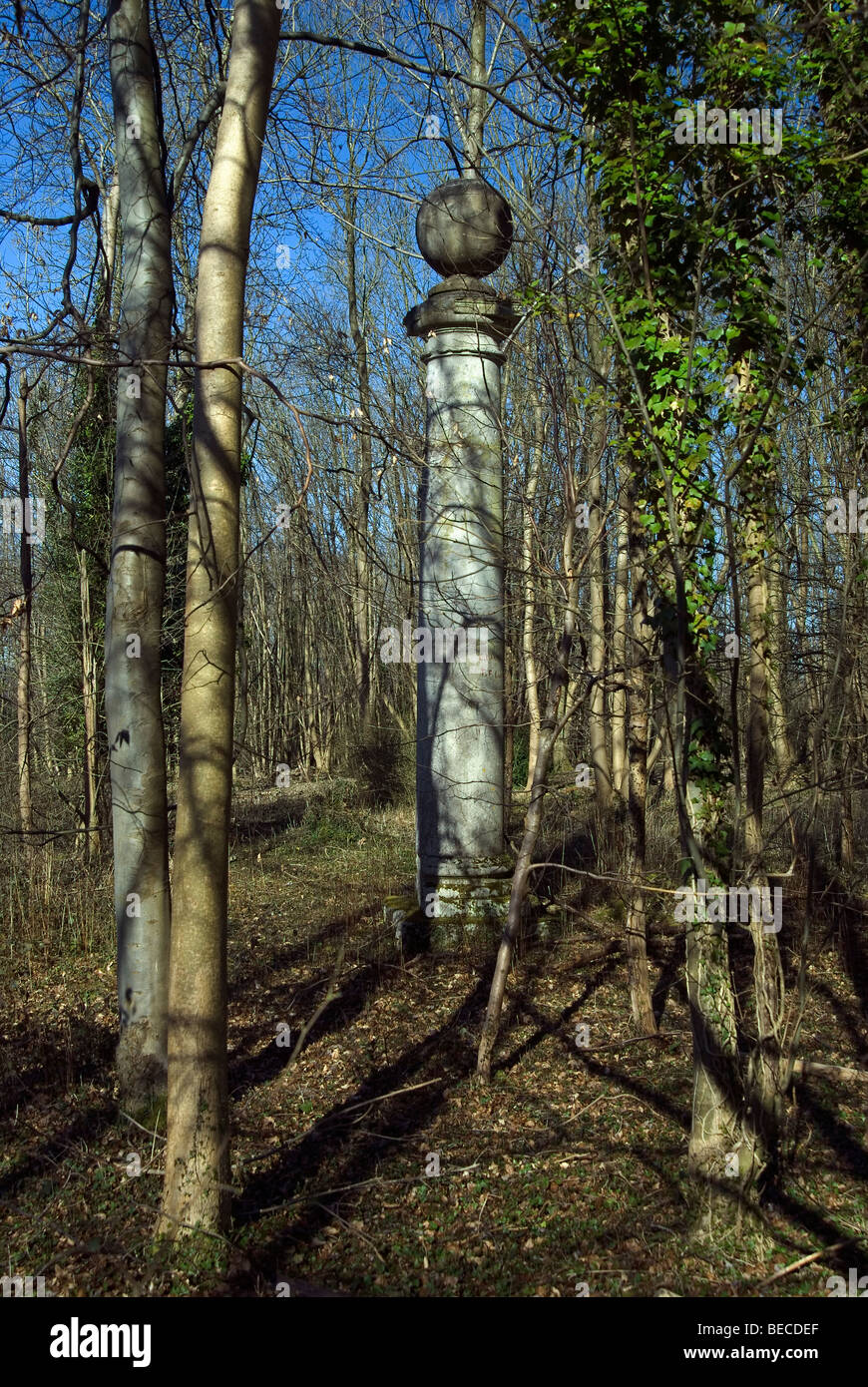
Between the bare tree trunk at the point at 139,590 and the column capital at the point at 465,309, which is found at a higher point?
the column capital at the point at 465,309

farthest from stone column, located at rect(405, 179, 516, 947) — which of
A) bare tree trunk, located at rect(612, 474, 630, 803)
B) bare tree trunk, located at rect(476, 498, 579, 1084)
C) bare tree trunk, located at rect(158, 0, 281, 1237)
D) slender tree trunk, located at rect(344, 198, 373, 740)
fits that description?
slender tree trunk, located at rect(344, 198, 373, 740)

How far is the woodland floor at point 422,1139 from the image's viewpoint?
138 inches

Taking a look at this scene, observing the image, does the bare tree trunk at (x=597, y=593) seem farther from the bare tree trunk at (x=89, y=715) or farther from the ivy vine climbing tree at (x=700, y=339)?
the bare tree trunk at (x=89, y=715)

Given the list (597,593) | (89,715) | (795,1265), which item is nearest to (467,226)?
(597,593)

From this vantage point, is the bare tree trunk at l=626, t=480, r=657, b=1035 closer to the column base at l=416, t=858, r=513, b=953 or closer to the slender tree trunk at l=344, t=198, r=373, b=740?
the column base at l=416, t=858, r=513, b=953

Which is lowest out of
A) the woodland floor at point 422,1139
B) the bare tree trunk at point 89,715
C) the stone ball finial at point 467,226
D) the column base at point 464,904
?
the woodland floor at point 422,1139

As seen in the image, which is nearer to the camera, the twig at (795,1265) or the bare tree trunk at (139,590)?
the twig at (795,1265)

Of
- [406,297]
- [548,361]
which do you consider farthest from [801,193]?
[406,297]

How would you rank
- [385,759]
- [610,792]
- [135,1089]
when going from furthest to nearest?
[385,759], [610,792], [135,1089]

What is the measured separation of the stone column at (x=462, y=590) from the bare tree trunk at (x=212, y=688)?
3.42m

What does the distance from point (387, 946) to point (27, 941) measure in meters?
2.60

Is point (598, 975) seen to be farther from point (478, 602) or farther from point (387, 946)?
point (478, 602)

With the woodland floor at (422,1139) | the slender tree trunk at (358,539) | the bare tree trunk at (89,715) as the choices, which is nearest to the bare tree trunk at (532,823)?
the woodland floor at (422,1139)

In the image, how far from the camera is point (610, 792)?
7.87 meters
